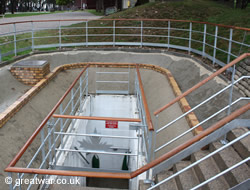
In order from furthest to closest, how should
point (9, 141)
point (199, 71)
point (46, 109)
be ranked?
point (199, 71), point (46, 109), point (9, 141)

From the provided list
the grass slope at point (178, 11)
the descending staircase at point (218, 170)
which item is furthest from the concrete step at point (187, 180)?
the grass slope at point (178, 11)

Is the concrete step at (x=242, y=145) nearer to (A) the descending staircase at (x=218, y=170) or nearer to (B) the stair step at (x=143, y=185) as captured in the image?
(A) the descending staircase at (x=218, y=170)

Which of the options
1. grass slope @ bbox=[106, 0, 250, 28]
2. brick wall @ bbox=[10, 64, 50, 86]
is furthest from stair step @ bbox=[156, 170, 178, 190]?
grass slope @ bbox=[106, 0, 250, 28]

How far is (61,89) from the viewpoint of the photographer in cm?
822

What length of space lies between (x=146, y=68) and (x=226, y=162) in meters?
7.01

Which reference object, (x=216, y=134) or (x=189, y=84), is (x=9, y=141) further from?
(x=189, y=84)

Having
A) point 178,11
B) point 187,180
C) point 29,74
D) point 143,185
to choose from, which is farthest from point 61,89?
point 178,11

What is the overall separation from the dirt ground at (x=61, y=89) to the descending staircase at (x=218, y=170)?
179 centimetres

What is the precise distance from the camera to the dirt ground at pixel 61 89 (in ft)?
16.7

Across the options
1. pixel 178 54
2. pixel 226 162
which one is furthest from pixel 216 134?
pixel 178 54

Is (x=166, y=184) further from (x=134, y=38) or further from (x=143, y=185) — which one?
(x=134, y=38)

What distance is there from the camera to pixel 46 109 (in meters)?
6.76

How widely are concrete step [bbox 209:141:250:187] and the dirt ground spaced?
78.6 inches

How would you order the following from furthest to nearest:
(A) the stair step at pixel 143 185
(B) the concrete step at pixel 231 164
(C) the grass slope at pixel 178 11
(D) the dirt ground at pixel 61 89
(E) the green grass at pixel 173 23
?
(C) the grass slope at pixel 178 11
(E) the green grass at pixel 173 23
(D) the dirt ground at pixel 61 89
(A) the stair step at pixel 143 185
(B) the concrete step at pixel 231 164
